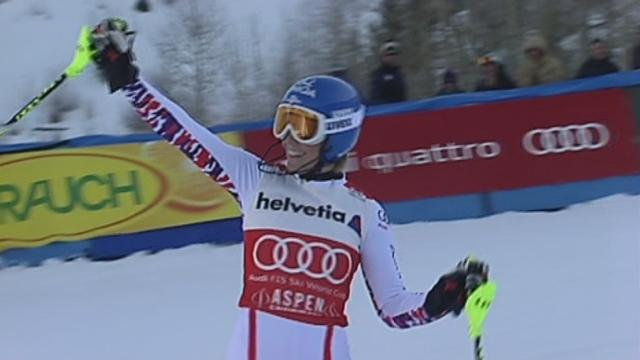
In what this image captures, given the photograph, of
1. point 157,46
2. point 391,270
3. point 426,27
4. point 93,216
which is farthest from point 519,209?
point 157,46

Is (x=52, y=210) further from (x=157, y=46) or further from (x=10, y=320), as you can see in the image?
(x=157, y=46)

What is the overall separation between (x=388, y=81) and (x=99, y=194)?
2.41 metres

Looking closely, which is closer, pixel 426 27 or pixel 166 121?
pixel 166 121

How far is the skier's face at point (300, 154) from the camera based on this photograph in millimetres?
3424

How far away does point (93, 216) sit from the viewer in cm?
945

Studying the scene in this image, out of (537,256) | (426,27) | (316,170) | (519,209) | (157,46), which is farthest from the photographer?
(157,46)

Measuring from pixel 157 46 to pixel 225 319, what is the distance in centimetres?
1340

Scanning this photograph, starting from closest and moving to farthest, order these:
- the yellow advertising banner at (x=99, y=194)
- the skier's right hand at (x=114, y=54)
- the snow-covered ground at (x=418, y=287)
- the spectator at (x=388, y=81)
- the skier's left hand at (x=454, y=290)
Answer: the skier's left hand at (x=454, y=290) < the skier's right hand at (x=114, y=54) < the snow-covered ground at (x=418, y=287) < the yellow advertising banner at (x=99, y=194) < the spectator at (x=388, y=81)

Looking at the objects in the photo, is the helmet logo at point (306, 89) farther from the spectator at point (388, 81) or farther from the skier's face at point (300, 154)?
the spectator at point (388, 81)

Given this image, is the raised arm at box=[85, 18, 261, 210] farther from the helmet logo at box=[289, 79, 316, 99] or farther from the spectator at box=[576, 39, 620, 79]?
the spectator at box=[576, 39, 620, 79]

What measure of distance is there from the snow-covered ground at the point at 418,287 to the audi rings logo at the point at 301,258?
3144mm

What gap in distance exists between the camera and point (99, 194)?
9.49 m

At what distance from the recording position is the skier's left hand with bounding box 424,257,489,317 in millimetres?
3340

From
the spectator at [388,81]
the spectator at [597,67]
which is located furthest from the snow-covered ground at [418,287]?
the spectator at [388,81]
